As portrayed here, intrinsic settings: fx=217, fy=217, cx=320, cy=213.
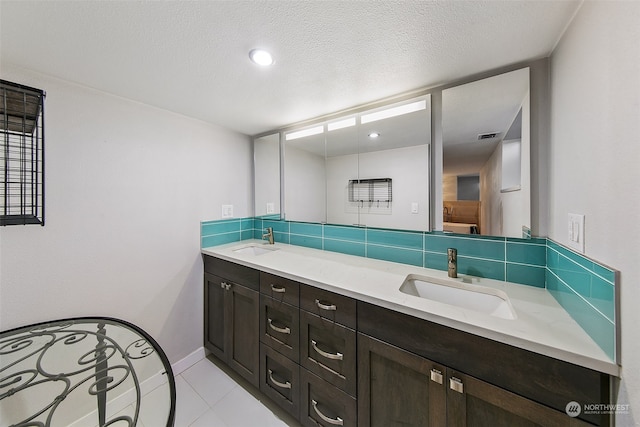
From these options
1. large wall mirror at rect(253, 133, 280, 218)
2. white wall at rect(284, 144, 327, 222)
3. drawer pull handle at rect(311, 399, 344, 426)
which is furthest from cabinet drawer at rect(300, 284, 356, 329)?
large wall mirror at rect(253, 133, 280, 218)

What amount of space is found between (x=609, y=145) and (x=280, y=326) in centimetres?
164

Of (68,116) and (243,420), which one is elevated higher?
(68,116)

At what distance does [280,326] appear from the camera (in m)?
1.39

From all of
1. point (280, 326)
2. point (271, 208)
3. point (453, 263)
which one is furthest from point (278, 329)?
point (271, 208)

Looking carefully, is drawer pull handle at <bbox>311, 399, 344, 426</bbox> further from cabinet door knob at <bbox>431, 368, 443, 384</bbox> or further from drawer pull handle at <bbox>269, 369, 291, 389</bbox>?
cabinet door knob at <bbox>431, 368, 443, 384</bbox>

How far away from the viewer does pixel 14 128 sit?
1.14m

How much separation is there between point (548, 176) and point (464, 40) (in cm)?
79

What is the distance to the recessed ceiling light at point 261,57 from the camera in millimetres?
1065

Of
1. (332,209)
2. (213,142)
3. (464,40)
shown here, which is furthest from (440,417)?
(213,142)

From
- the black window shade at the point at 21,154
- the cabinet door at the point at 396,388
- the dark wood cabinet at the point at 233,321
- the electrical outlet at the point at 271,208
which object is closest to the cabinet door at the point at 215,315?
the dark wood cabinet at the point at 233,321

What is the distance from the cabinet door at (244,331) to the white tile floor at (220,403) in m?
0.12

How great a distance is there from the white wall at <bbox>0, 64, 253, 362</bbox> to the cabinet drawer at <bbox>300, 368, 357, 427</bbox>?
1.21 metres

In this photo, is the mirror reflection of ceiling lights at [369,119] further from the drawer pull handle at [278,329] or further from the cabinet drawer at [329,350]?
the drawer pull handle at [278,329]

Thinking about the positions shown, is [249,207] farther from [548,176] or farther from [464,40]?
[548,176]
